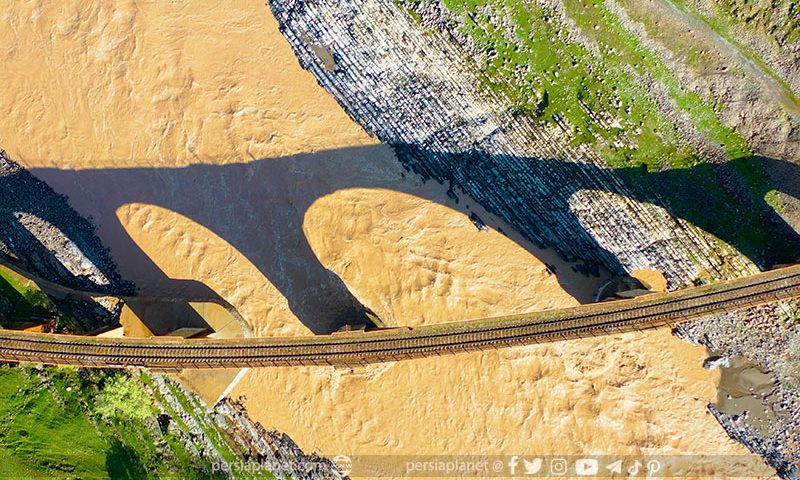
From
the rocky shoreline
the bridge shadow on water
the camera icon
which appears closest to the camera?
the bridge shadow on water

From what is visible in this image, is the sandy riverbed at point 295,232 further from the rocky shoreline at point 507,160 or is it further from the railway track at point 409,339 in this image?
the railway track at point 409,339

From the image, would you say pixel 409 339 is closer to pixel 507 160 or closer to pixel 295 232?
pixel 295 232

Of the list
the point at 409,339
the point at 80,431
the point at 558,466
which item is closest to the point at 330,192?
the point at 409,339

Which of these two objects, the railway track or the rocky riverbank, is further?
the rocky riverbank

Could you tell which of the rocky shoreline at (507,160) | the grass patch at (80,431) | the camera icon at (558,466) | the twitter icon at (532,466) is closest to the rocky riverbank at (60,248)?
the grass patch at (80,431)

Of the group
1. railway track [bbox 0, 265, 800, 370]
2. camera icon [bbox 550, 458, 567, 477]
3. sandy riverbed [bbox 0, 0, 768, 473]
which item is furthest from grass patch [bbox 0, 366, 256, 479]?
camera icon [bbox 550, 458, 567, 477]

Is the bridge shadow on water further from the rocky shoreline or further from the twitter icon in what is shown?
the twitter icon

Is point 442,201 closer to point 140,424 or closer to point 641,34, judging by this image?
point 641,34
